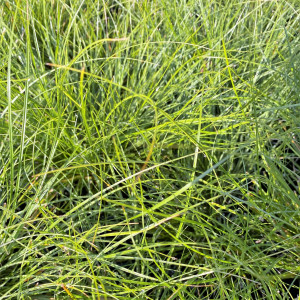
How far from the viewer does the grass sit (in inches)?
31.7

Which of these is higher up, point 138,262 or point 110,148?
point 110,148

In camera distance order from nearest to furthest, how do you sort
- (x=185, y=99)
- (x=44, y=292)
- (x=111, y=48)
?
(x=44, y=292) → (x=185, y=99) → (x=111, y=48)

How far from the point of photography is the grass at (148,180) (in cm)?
80

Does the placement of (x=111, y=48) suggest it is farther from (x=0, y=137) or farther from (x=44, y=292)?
(x=44, y=292)

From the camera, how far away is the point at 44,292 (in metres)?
0.84

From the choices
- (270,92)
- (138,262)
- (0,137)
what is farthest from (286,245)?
(0,137)

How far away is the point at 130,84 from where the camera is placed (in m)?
1.16

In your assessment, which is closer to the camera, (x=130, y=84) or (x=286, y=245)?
(x=286, y=245)

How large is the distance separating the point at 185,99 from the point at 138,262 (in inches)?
18.9

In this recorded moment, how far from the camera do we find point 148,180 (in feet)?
2.69

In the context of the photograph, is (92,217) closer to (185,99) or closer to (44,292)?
(44,292)

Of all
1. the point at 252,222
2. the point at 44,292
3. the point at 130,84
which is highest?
the point at 130,84

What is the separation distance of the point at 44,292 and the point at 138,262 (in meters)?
0.23

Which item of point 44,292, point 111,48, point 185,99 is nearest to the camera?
point 44,292
